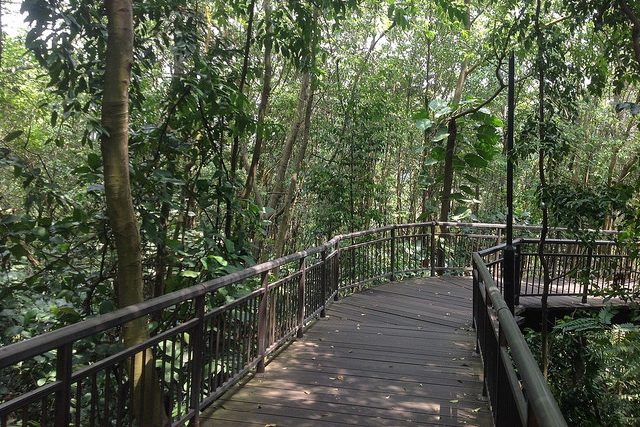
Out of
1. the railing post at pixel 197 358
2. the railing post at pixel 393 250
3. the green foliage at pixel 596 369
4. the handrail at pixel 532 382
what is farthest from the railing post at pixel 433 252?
the handrail at pixel 532 382

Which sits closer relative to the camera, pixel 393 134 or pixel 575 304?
pixel 575 304

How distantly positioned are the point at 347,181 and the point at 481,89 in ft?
32.0

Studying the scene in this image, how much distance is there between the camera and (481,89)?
18891 mm

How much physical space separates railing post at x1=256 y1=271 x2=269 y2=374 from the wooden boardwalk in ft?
0.51

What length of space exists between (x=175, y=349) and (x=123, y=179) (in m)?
1.36

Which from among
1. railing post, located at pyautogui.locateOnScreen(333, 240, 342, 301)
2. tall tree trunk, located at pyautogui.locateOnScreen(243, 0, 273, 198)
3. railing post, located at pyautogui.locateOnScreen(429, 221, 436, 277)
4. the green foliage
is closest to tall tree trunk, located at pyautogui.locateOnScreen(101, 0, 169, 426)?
tall tree trunk, located at pyautogui.locateOnScreen(243, 0, 273, 198)

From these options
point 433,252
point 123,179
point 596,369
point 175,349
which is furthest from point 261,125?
point 433,252

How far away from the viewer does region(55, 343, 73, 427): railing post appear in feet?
6.82

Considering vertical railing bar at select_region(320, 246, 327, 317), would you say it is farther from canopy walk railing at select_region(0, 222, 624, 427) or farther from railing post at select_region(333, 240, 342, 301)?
railing post at select_region(333, 240, 342, 301)

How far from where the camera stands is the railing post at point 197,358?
3445 mm

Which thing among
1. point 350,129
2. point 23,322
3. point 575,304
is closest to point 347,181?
point 350,129

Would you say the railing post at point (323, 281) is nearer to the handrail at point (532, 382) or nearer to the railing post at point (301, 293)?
the railing post at point (301, 293)

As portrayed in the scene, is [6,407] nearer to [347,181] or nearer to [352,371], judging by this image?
[352,371]

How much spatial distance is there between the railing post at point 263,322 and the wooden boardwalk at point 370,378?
16 cm
